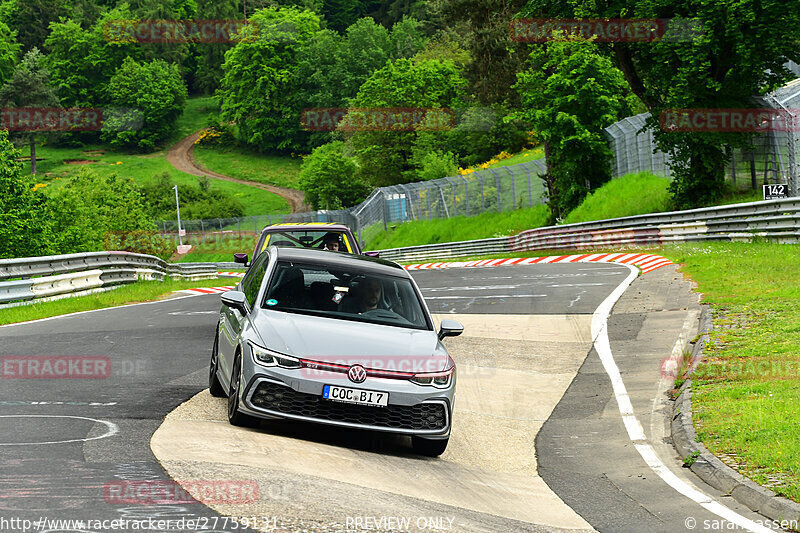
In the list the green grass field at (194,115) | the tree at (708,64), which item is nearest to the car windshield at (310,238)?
the tree at (708,64)

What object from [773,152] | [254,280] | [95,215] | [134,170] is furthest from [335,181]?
[254,280]

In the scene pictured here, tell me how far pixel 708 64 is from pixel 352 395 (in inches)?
1097

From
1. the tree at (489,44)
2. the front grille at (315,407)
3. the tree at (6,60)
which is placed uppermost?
the tree at (6,60)

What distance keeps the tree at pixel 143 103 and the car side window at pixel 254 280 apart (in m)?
136

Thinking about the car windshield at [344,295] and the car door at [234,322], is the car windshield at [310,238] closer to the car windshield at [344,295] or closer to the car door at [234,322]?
the car door at [234,322]

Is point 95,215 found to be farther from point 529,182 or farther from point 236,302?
point 236,302

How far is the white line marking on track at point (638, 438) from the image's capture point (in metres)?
6.84

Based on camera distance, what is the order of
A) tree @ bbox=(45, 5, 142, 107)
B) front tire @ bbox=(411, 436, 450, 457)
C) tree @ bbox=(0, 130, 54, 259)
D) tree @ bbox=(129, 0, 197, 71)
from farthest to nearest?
tree @ bbox=(129, 0, 197, 71)
tree @ bbox=(45, 5, 142, 107)
tree @ bbox=(0, 130, 54, 259)
front tire @ bbox=(411, 436, 450, 457)

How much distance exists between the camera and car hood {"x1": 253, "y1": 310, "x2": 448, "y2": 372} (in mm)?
8070

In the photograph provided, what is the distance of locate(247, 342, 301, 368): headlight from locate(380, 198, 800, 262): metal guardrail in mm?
19832

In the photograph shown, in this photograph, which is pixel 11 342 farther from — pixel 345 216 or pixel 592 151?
pixel 345 216

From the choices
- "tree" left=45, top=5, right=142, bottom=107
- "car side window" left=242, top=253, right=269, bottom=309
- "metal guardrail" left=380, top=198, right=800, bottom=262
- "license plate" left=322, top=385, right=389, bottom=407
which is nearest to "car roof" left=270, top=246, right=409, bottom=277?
"car side window" left=242, top=253, right=269, bottom=309

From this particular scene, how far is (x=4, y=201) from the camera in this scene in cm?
5391

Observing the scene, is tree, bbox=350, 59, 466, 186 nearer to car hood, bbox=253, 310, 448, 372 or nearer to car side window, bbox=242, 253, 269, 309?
car side window, bbox=242, 253, 269, 309
